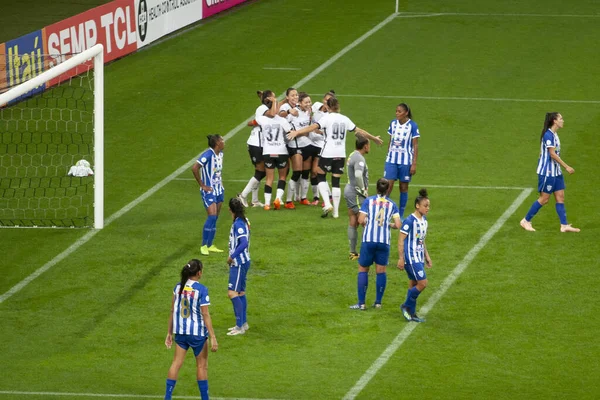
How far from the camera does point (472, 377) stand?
1361cm

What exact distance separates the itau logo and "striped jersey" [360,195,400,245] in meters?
18.8

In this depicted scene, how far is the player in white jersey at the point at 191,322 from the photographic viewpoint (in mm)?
12375

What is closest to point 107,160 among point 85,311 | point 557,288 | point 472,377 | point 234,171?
point 234,171

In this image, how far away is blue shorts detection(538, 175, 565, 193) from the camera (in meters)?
18.8

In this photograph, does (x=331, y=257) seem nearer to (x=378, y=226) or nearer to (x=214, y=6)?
(x=378, y=226)

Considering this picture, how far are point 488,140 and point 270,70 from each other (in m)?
8.05

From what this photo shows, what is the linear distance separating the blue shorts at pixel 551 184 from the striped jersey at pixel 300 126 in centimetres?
403

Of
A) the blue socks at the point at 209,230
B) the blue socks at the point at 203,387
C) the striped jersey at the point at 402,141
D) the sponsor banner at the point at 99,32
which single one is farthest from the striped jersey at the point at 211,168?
the sponsor banner at the point at 99,32

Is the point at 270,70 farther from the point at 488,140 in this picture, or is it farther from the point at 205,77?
the point at 488,140

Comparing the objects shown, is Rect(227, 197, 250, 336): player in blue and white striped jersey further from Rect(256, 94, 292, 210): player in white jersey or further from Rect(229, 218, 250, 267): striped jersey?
Rect(256, 94, 292, 210): player in white jersey

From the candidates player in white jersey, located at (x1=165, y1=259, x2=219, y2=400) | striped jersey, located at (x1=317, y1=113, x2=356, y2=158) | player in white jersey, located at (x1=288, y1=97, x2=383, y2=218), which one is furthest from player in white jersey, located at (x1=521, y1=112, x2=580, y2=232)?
player in white jersey, located at (x1=165, y1=259, x2=219, y2=400)

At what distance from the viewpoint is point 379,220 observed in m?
15.2

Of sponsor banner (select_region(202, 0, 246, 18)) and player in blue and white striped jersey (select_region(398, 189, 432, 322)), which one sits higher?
sponsor banner (select_region(202, 0, 246, 18))

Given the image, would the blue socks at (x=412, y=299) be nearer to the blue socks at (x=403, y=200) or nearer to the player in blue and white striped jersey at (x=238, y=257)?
the player in blue and white striped jersey at (x=238, y=257)
